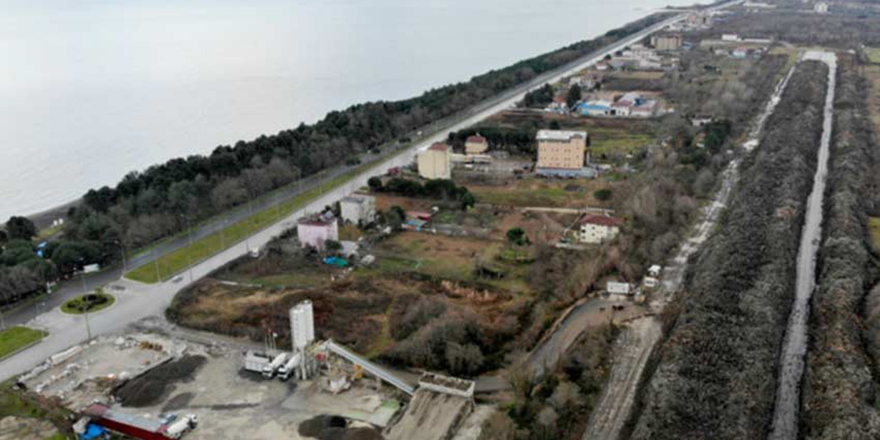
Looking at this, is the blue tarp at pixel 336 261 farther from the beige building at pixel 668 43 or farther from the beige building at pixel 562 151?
the beige building at pixel 668 43

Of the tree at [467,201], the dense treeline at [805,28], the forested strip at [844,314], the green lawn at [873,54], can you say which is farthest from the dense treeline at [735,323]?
the dense treeline at [805,28]

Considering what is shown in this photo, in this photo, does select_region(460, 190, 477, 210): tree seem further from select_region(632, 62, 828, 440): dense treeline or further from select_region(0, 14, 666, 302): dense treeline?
select_region(632, 62, 828, 440): dense treeline

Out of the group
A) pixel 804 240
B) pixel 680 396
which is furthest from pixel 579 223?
pixel 680 396

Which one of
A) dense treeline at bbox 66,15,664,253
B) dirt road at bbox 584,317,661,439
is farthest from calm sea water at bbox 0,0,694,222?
dirt road at bbox 584,317,661,439

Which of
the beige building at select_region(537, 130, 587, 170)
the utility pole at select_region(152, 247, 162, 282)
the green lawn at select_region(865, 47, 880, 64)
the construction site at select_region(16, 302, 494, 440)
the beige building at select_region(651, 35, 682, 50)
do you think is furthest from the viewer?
the beige building at select_region(651, 35, 682, 50)

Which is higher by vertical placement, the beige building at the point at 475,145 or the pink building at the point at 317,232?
the beige building at the point at 475,145

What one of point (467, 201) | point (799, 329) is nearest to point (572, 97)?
point (467, 201)
